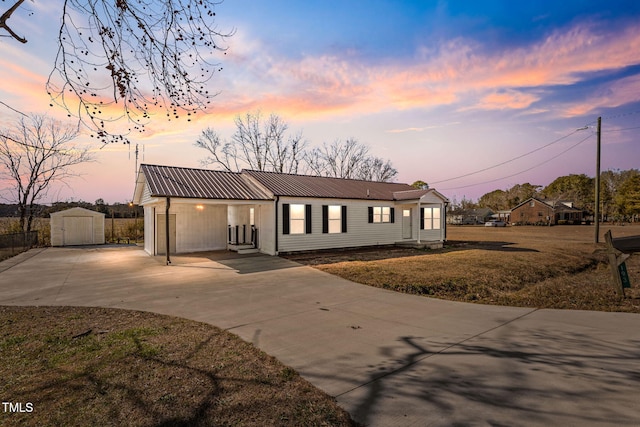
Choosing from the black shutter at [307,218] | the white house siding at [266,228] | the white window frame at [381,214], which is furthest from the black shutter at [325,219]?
the white window frame at [381,214]

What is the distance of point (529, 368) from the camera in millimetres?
3895

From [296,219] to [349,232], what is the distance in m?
3.51

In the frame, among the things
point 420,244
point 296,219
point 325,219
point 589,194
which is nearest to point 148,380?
point 296,219

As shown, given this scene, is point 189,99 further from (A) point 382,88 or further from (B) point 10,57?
(A) point 382,88

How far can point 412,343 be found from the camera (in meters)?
4.78

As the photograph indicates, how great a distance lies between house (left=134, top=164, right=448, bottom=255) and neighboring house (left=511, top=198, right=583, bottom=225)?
5042cm

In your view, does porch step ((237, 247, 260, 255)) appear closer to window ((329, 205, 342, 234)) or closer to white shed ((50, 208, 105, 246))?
window ((329, 205, 342, 234))

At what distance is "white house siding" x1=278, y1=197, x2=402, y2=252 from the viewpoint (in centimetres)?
1590

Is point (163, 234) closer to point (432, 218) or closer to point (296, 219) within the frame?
point (296, 219)

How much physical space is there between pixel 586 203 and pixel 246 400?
95067mm

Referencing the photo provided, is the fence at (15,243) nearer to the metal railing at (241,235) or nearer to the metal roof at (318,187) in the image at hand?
the metal railing at (241,235)

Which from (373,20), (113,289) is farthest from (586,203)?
(113,289)

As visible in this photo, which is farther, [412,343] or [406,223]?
[406,223]

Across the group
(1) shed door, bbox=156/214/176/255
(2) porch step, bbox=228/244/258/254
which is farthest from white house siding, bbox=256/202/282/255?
(1) shed door, bbox=156/214/176/255
